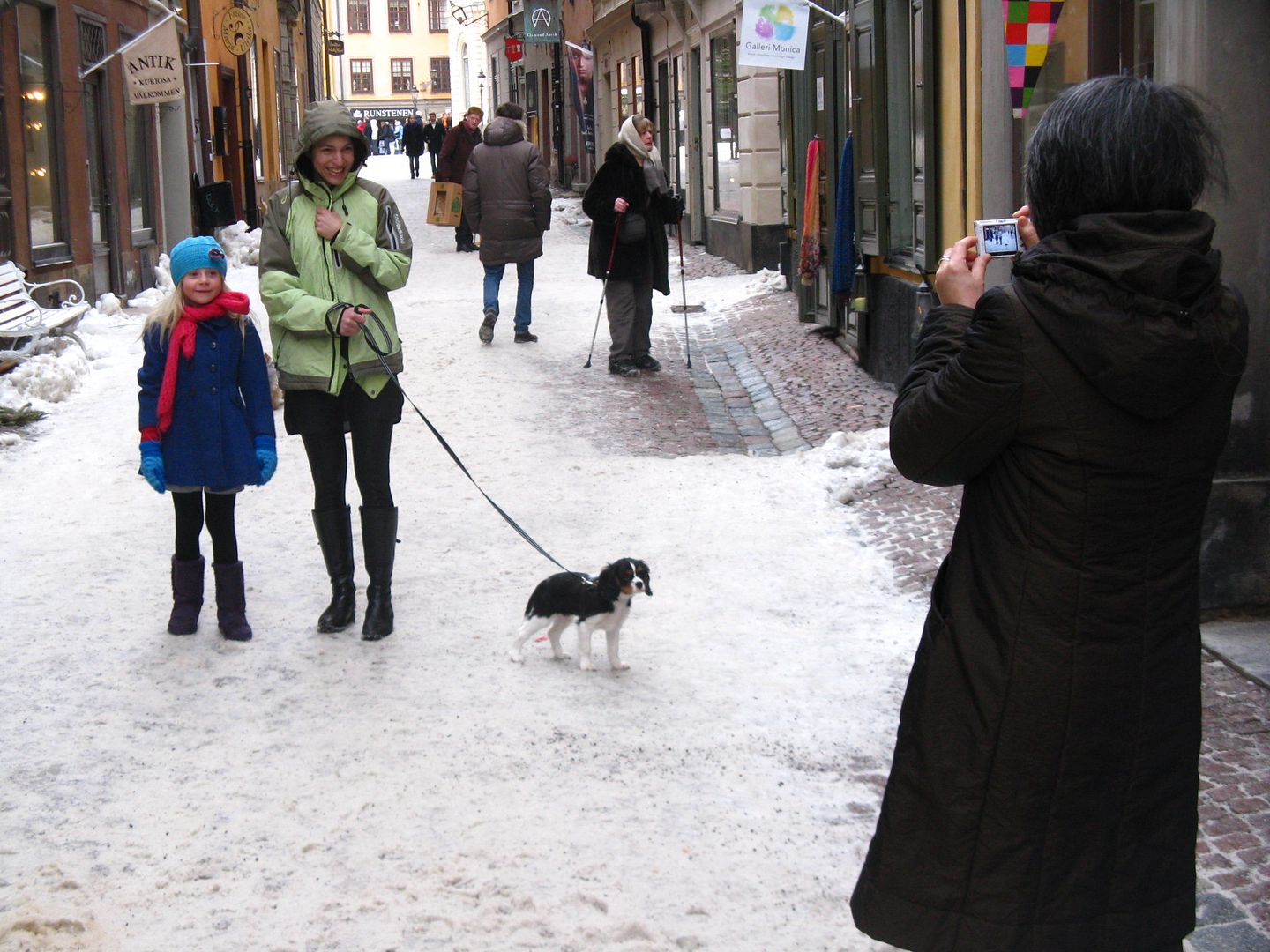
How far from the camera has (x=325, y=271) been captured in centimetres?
572

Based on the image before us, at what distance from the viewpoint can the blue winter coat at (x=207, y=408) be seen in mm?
5730

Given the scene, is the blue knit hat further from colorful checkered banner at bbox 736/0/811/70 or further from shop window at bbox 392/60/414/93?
shop window at bbox 392/60/414/93

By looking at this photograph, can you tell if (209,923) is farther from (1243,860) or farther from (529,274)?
(529,274)

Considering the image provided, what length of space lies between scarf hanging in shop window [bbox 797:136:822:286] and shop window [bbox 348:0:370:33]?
7930 centimetres

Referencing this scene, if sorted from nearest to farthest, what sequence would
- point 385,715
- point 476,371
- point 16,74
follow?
1. point 385,715
2. point 476,371
3. point 16,74

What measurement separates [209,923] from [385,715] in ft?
4.78

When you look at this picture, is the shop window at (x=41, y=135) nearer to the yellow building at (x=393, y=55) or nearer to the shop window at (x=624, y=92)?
the shop window at (x=624, y=92)

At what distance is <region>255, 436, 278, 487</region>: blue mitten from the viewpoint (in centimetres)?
583

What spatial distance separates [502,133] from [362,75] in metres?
79.2

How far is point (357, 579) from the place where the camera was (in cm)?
687

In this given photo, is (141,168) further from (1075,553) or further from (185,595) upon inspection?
(1075,553)

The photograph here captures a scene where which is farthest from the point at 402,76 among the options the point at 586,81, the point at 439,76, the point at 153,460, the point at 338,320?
the point at 338,320

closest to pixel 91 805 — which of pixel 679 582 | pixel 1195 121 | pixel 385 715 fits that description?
pixel 385 715

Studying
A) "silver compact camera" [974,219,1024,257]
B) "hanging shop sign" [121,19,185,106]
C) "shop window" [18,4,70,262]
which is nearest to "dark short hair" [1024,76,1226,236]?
"silver compact camera" [974,219,1024,257]
